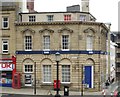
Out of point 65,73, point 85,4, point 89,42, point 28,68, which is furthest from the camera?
point 85,4

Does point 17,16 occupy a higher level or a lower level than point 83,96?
higher

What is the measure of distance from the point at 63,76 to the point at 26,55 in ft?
18.1

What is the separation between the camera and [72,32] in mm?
47781

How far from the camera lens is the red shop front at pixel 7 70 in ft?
164

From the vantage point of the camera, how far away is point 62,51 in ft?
158

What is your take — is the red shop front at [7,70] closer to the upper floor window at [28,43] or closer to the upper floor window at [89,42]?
the upper floor window at [28,43]

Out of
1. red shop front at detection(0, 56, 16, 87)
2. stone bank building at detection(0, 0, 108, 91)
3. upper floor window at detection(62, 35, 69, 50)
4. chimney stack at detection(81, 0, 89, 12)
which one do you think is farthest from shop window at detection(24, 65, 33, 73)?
chimney stack at detection(81, 0, 89, 12)

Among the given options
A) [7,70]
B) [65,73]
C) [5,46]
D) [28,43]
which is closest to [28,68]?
[7,70]

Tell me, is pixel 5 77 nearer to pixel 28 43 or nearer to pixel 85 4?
pixel 28 43

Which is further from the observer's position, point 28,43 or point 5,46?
point 5,46

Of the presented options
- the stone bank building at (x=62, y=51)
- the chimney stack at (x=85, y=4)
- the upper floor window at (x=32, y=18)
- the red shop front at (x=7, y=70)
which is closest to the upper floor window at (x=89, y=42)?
the stone bank building at (x=62, y=51)

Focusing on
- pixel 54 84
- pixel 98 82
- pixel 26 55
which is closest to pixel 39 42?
pixel 26 55

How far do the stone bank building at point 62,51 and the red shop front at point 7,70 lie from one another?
2.41ft

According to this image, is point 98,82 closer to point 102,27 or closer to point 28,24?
point 102,27
